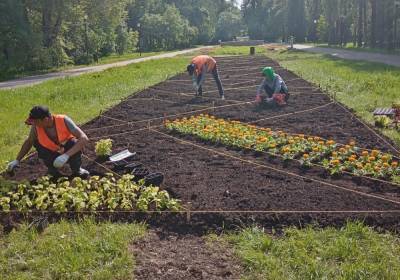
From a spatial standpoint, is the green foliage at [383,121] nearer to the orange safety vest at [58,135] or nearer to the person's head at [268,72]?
the person's head at [268,72]

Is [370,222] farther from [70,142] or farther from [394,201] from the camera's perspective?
[70,142]

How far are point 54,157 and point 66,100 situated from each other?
770cm

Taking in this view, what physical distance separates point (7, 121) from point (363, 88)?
32.5 feet

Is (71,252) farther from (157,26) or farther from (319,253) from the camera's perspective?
(157,26)

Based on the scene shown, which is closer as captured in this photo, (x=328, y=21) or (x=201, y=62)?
(x=201, y=62)

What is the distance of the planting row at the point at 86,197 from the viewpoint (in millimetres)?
4793

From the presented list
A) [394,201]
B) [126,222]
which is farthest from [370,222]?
[126,222]

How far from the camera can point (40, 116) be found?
5.23 metres

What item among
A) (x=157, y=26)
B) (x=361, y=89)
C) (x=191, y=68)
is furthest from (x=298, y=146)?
(x=157, y=26)

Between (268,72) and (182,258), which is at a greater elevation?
(268,72)

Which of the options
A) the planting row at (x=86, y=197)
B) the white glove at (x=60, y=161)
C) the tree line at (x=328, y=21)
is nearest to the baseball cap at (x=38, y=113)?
the white glove at (x=60, y=161)

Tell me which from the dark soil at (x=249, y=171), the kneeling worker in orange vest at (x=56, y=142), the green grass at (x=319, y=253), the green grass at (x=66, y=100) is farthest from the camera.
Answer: the green grass at (x=66, y=100)

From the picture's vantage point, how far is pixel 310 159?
6266mm

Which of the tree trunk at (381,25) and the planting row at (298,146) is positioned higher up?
the tree trunk at (381,25)
